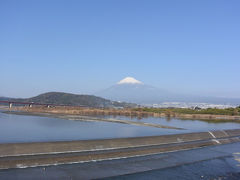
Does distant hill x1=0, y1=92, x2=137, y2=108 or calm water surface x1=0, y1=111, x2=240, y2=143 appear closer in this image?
calm water surface x1=0, y1=111, x2=240, y2=143

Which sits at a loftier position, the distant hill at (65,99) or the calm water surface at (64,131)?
the distant hill at (65,99)

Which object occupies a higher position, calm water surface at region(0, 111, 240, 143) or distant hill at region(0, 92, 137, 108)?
distant hill at region(0, 92, 137, 108)

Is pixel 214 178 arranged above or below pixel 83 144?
below

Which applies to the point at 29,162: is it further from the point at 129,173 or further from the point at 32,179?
the point at 129,173

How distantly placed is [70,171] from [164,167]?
477 cm

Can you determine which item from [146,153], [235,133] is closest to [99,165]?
[146,153]

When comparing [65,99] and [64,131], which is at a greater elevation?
[65,99]

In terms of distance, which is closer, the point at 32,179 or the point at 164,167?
the point at 32,179

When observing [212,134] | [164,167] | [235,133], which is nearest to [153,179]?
[164,167]

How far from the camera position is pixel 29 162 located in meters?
11.7

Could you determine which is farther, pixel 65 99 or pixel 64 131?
pixel 65 99

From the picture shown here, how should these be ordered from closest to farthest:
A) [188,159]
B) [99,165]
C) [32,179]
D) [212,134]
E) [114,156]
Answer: [32,179] → [99,165] → [114,156] → [188,159] → [212,134]

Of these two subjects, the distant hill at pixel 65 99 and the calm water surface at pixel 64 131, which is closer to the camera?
the calm water surface at pixel 64 131

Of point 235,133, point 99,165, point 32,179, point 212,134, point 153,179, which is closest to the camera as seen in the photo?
point 32,179
